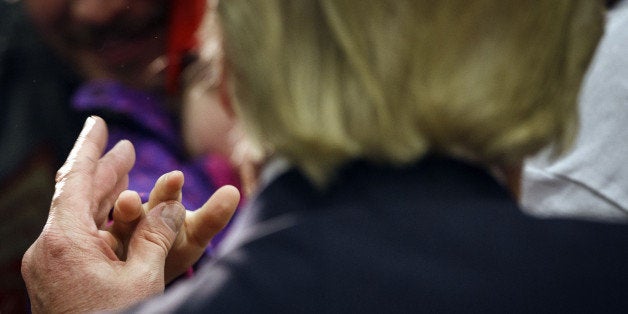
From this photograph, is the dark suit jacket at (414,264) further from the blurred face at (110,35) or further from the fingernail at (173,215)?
the blurred face at (110,35)

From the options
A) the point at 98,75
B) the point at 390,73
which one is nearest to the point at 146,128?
the point at 98,75

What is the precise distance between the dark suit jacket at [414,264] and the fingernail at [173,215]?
0.29 feet

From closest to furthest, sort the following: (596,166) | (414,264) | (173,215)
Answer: (414,264) → (173,215) → (596,166)

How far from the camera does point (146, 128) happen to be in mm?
1000

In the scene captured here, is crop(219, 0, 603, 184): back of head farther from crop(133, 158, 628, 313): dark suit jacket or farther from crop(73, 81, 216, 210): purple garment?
crop(73, 81, 216, 210): purple garment

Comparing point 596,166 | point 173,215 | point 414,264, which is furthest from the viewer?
point 596,166

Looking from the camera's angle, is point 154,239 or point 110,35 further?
point 110,35

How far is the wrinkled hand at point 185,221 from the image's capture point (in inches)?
23.0

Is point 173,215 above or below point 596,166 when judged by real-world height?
above

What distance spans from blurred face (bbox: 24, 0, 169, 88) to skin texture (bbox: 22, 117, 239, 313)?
36 cm

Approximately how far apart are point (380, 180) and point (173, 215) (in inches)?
6.1

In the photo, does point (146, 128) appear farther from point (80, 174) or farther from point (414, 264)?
point (414, 264)

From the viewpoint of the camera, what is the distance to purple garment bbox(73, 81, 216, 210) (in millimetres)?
848

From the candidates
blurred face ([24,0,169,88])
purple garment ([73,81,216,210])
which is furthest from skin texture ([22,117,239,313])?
blurred face ([24,0,169,88])
